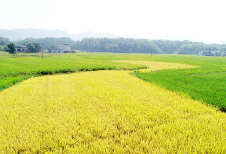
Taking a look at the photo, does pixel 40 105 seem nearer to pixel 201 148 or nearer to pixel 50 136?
pixel 50 136

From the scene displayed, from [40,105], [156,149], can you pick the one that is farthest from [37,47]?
[156,149]

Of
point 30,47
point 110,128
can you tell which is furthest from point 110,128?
point 30,47

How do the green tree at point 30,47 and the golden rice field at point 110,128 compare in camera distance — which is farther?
the green tree at point 30,47

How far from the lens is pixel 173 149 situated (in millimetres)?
3570

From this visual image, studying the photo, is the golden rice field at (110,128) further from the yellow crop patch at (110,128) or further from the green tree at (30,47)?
the green tree at (30,47)

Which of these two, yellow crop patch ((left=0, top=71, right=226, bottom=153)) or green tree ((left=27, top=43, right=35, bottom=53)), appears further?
green tree ((left=27, top=43, right=35, bottom=53))

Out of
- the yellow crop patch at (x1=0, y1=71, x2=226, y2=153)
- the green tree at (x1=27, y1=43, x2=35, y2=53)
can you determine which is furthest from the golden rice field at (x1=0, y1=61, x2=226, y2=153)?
the green tree at (x1=27, y1=43, x2=35, y2=53)

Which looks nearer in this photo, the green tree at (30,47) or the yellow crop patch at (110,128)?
the yellow crop patch at (110,128)

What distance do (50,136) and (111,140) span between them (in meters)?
1.91

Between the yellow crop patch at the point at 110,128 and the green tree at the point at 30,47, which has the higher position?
the green tree at the point at 30,47

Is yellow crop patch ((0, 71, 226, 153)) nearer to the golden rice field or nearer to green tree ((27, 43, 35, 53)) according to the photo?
the golden rice field

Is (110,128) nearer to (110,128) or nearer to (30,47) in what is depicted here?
(110,128)

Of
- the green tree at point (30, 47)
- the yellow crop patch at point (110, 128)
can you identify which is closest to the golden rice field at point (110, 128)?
the yellow crop patch at point (110, 128)

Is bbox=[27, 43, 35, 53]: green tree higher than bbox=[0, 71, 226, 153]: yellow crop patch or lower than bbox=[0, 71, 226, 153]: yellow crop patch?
higher
